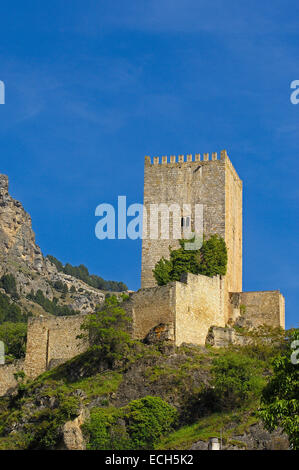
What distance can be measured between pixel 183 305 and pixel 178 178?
40.5 feet

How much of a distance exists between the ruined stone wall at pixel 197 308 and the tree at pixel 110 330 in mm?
3300

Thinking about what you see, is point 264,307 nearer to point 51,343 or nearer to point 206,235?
point 206,235

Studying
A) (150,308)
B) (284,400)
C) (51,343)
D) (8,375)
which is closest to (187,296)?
(150,308)

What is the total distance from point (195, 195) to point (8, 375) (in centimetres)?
1723

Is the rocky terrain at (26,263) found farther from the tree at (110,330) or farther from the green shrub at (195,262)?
the tree at (110,330)

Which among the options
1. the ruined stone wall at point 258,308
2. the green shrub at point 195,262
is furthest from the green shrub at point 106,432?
the ruined stone wall at point 258,308

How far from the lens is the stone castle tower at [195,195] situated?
6631 centimetres

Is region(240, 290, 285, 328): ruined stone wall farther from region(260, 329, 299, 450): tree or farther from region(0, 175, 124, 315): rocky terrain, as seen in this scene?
region(0, 175, 124, 315): rocky terrain

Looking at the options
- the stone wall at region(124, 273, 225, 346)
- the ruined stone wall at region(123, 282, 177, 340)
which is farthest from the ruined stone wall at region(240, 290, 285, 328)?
the ruined stone wall at region(123, 282, 177, 340)

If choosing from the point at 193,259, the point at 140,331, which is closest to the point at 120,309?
the point at 140,331

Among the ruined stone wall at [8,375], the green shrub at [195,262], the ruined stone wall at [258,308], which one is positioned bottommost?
the ruined stone wall at [8,375]

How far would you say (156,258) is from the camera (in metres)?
66.4
